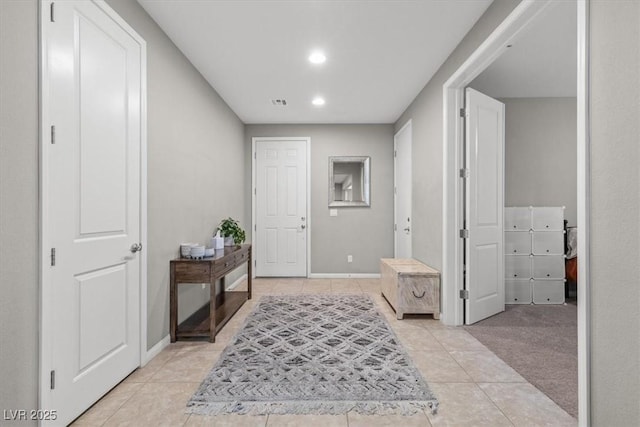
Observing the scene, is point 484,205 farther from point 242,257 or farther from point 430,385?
point 242,257

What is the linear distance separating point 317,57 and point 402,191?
2561mm

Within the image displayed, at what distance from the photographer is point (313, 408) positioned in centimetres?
179

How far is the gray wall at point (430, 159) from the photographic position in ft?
9.98

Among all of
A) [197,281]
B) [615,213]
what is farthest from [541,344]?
[197,281]

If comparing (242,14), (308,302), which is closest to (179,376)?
(308,302)

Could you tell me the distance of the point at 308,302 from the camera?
3.90 m

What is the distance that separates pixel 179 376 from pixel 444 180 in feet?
9.26

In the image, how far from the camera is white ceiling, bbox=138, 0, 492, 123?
7.68 feet

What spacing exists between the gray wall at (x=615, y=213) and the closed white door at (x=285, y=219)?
13.9 ft

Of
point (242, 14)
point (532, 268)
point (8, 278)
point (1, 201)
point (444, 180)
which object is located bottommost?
point (532, 268)

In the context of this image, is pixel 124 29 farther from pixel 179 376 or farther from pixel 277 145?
pixel 277 145

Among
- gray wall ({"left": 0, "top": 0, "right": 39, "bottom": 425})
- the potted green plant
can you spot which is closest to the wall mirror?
the potted green plant

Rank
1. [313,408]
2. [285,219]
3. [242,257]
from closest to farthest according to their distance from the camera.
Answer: [313,408], [242,257], [285,219]

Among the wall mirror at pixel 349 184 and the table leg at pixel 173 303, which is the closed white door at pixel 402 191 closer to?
the wall mirror at pixel 349 184
